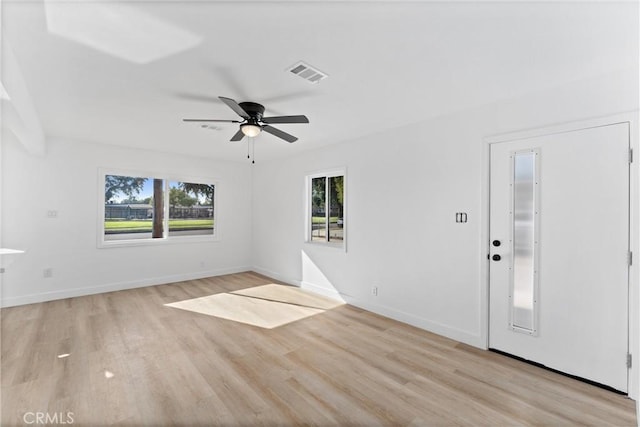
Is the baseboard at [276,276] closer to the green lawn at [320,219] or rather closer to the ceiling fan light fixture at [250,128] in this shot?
the green lawn at [320,219]

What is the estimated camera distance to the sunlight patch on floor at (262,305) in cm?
389

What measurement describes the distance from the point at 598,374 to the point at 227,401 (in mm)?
3111

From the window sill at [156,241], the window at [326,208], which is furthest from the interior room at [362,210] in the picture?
the window sill at [156,241]

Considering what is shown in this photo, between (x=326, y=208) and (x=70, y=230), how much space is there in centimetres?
434

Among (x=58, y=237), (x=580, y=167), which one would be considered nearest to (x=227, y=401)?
(x=580, y=167)

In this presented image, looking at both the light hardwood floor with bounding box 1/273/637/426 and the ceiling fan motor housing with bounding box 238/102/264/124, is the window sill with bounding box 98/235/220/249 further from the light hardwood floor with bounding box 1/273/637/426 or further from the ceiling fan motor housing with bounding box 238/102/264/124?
the ceiling fan motor housing with bounding box 238/102/264/124

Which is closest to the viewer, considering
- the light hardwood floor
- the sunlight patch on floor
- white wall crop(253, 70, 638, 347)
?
the light hardwood floor

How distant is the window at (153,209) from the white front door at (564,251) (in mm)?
5528

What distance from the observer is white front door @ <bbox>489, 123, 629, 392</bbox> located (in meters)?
2.34

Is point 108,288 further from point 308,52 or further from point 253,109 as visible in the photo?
point 308,52

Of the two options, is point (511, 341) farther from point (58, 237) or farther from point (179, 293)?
point (58, 237)

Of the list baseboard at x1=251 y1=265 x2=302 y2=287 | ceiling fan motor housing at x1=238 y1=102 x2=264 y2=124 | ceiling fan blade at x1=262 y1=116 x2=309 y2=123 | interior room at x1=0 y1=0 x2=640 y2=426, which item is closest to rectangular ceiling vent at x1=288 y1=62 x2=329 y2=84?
interior room at x1=0 y1=0 x2=640 y2=426

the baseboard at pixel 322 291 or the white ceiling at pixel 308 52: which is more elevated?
the white ceiling at pixel 308 52

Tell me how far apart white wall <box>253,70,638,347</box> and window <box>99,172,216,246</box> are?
2773 millimetres
